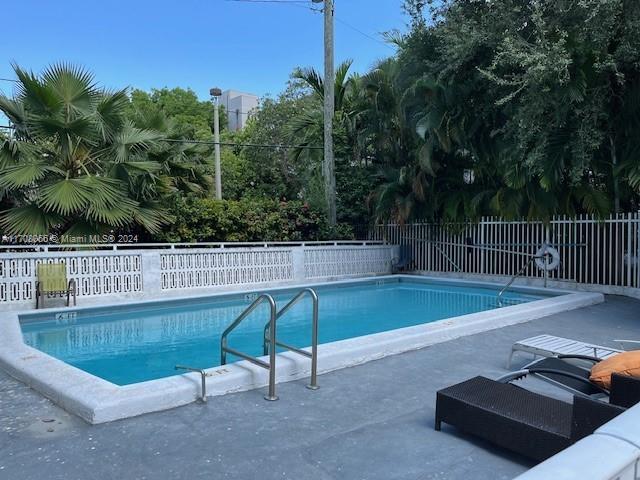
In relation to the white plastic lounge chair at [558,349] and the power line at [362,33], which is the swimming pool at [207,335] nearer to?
the white plastic lounge chair at [558,349]

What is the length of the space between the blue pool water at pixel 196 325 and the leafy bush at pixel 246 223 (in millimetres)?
2426

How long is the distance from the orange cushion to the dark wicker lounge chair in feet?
1.60

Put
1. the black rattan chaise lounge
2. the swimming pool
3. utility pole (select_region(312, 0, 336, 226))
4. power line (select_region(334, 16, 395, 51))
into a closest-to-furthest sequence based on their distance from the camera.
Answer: the black rattan chaise lounge, the swimming pool, power line (select_region(334, 16, 395, 51)), utility pole (select_region(312, 0, 336, 226))

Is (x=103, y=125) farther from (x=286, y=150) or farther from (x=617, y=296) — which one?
(x=286, y=150)

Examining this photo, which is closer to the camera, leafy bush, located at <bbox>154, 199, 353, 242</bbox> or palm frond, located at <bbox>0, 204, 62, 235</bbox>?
palm frond, located at <bbox>0, 204, 62, 235</bbox>

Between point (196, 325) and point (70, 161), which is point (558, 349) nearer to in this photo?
point (196, 325)

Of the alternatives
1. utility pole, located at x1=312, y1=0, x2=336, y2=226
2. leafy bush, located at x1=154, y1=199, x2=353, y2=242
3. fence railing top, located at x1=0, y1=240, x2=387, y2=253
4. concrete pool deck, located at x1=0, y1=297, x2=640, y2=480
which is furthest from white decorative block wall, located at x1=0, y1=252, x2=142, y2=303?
utility pole, located at x1=312, y1=0, x2=336, y2=226

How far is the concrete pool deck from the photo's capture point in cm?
316

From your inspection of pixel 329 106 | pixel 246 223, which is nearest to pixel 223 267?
pixel 246 223

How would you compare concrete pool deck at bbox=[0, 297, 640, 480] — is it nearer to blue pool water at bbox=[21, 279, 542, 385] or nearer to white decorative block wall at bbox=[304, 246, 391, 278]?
blue pool water at bbox=[21, 279, 542, 385]

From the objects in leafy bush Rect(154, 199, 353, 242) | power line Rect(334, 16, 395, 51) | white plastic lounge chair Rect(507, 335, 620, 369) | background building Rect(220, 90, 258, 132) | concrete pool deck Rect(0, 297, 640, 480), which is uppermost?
background building Rect(220, 90, 258, 132)

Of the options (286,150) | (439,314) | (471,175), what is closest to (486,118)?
(471,175)

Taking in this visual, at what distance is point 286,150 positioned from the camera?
982 inches

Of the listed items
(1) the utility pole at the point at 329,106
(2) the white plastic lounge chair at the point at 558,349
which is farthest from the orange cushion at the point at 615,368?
(1) the utility pole at the point at 329,106
